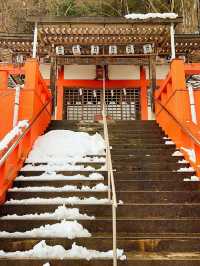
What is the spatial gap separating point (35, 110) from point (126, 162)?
3.16 m

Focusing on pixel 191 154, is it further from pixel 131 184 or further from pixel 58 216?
pixel 58 216

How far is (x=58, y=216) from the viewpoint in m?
5.26

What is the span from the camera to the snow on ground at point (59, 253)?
4.25m

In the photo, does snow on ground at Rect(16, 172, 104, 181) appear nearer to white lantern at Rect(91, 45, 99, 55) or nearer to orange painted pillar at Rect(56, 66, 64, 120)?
white lantern at Rect(91, 45, 99, 55)

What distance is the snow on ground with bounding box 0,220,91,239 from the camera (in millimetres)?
4750

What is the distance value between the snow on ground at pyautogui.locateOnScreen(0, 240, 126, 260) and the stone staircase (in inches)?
4.4

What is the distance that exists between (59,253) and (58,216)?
0.97 metres

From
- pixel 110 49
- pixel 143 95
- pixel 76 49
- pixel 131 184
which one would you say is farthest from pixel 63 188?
pixel 143 95

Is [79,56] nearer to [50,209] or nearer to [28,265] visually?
[50,209]

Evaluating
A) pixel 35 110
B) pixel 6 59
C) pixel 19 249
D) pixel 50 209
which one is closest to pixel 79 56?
pixel 35 110

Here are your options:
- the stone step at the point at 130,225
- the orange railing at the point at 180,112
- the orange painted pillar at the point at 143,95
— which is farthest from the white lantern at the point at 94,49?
the stone step at the point at 130,225

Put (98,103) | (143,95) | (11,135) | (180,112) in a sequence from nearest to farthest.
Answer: (11,135)
(180,112)
(143,95)
(98,103)

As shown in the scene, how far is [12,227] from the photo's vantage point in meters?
5.11

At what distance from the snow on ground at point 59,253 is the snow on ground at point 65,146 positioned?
337cm
